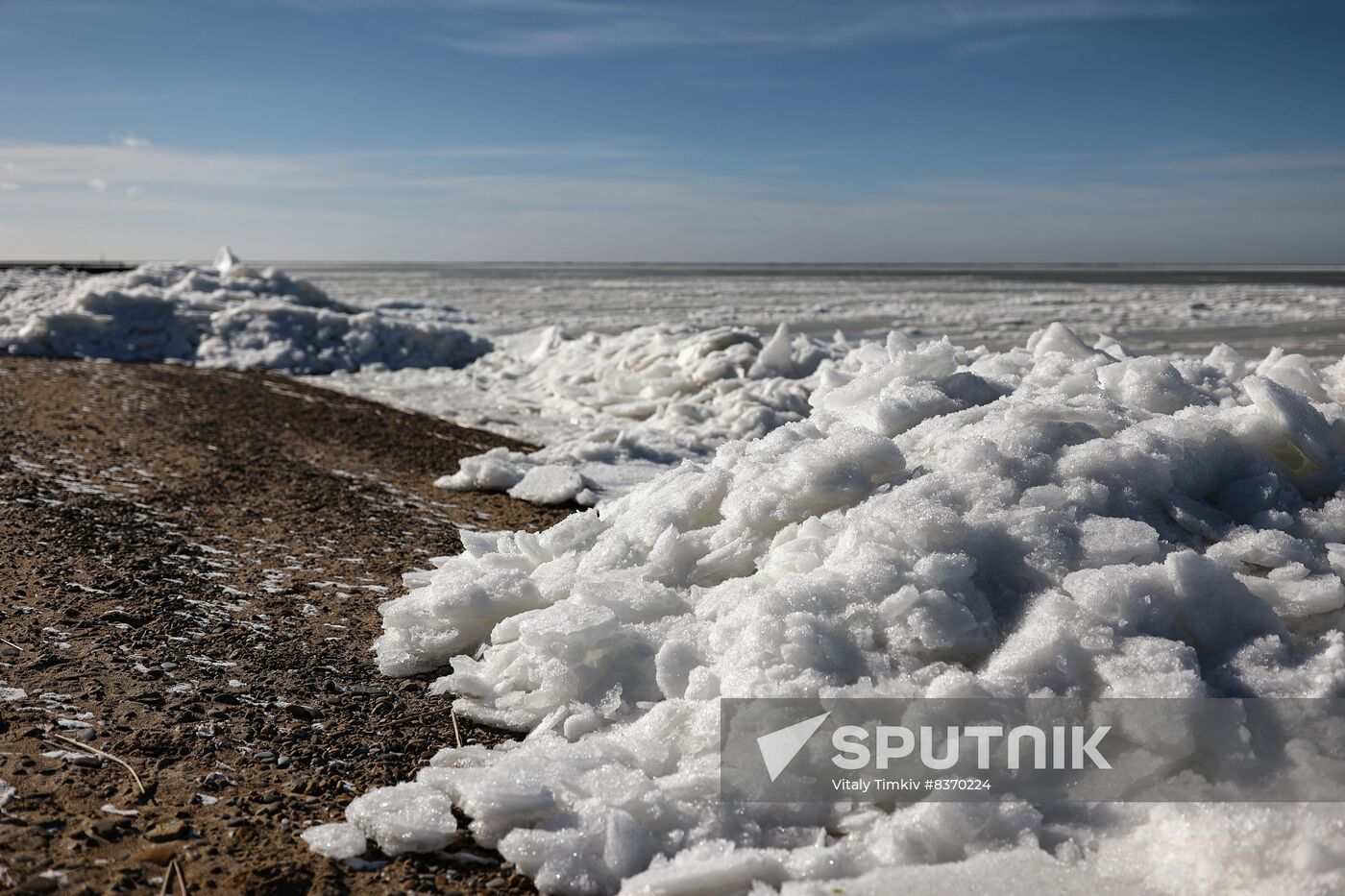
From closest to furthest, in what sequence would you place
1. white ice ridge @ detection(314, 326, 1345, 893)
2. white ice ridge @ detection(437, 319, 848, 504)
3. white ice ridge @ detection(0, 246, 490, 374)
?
white ice ridge @ detection(314, 326, 1345, 893) < white ice ridge @ detection(437, 319, 848, 504) < white ice ridge @ detection(0, 246, 490, 374)

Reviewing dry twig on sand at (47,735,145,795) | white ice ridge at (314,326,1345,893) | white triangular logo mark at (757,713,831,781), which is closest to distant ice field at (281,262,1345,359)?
white ice ridge at (314,326,1345,893)

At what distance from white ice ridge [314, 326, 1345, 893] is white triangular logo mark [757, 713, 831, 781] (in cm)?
10

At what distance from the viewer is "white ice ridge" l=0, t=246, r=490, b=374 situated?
1204cm

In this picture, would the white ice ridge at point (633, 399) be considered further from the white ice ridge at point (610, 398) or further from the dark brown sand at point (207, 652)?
the dark brown sand at point (207, 652)

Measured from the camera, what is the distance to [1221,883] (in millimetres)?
2133

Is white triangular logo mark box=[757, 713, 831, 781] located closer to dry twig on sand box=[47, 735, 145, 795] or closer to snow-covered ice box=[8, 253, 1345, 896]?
snow-covered ice box=[8, 253, 1345, 896]

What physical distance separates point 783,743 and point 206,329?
12.5m

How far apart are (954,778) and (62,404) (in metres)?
7.75

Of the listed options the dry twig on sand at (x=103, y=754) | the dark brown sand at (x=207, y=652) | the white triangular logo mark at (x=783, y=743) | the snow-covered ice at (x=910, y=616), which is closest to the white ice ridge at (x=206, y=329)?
the dark brown sand at (x=207, y=652)

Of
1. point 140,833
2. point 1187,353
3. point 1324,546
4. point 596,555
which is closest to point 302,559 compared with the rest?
point 596,555

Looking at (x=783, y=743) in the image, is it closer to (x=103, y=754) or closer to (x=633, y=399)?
(x=103, y=754)

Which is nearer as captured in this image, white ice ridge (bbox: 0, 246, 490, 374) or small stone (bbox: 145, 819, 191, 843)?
small stone (bbox: 145, 819, 191, 843)

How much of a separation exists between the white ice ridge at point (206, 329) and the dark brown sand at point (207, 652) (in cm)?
536

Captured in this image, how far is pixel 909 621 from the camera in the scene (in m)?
2.72
